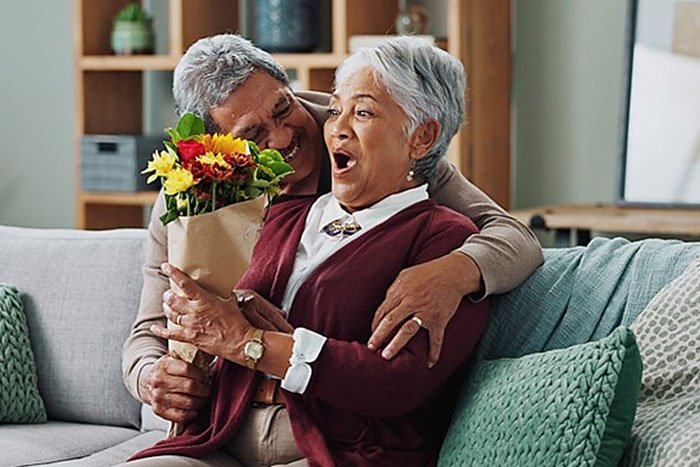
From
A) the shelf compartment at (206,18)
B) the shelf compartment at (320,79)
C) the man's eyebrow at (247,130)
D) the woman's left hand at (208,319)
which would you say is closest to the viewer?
the woman's left hand at (208,319)

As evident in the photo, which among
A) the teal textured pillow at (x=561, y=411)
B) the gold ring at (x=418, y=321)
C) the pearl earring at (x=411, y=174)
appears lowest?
the teal textured pillow at (x=561, y=411)

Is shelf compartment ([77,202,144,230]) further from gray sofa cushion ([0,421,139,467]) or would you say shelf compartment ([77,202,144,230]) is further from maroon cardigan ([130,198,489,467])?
maroon cardigan ([130,198,489,467])

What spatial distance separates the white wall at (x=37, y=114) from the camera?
4840mm

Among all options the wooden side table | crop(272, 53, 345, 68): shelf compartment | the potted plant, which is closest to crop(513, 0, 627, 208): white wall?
the wooden side table

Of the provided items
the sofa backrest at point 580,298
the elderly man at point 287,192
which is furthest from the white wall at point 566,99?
the sofa backrest at point 580,298

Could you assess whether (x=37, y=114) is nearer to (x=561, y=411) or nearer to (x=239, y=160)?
(x=239, y=160)

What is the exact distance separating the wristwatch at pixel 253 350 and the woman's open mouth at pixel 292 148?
0.46 metres

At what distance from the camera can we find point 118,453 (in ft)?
8.13

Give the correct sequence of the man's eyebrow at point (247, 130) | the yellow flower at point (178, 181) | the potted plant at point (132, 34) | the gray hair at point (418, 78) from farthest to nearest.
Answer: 1. the potted plant at point (132, 34)
2. the man's eyebrow at point (247, 130)
3. the gray hair at point (418, 78)
4. the yellow flower at point (178, 181)

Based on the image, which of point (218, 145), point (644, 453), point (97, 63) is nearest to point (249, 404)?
point (218, 145)


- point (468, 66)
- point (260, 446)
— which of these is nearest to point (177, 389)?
point (260, 446)

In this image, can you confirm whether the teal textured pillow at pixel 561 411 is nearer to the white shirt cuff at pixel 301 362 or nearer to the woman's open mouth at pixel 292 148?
the white shirt cuff at pixel 301 362

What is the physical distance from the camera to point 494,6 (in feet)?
12.8

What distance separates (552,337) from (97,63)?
273 centimetres
